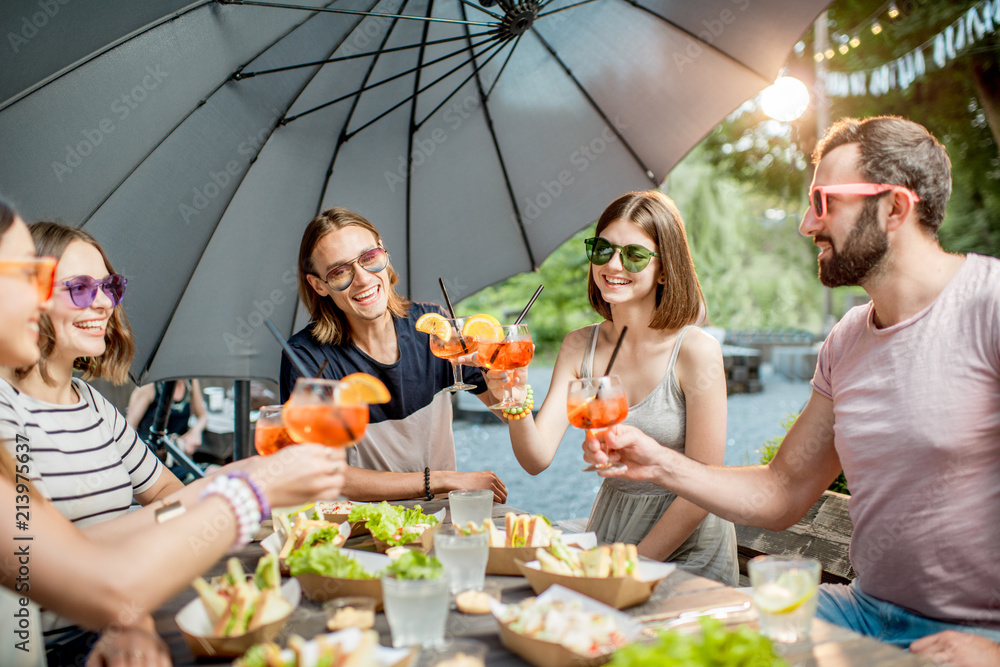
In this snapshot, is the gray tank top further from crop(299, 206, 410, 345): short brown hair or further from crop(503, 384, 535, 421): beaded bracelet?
crop(299, 206, 410, 345): short brown hair

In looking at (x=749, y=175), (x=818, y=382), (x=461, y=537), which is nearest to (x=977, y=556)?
(x=818, y=382)

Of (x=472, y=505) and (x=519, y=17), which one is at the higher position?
(x=519, y=17)

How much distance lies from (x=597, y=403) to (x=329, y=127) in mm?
2012

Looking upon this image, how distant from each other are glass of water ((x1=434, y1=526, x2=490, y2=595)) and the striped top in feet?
3.86

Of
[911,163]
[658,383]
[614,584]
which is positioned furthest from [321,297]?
[911,163]

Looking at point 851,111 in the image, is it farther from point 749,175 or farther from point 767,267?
point 767,267

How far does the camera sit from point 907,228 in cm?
211

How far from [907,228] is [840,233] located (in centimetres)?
18

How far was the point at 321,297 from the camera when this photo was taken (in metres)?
3.27

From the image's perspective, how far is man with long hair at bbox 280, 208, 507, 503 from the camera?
2992 millimetres

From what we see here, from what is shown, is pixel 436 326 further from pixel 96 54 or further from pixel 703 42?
pixel 703 42

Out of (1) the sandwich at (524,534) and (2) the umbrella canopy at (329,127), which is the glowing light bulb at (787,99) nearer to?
(2) the umbrella canopy at (329,127)

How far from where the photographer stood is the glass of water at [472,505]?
7.04ft

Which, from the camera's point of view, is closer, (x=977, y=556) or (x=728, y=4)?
(x=977, y=556)
